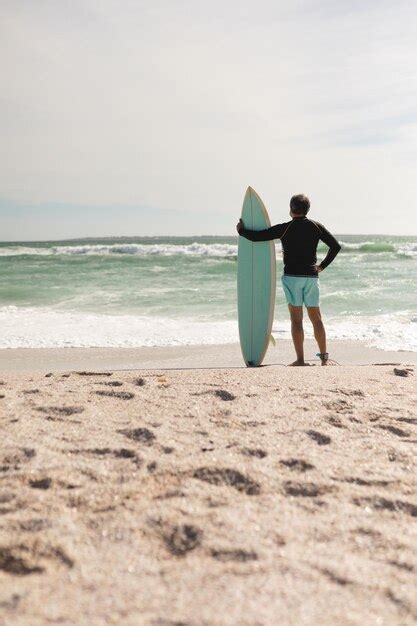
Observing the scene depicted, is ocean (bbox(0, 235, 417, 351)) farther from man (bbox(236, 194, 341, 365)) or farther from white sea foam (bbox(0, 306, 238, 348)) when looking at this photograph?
man (bbox(236, 194, 341, 365))

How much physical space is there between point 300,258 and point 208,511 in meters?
3.48

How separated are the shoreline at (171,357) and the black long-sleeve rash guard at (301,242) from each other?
99cm

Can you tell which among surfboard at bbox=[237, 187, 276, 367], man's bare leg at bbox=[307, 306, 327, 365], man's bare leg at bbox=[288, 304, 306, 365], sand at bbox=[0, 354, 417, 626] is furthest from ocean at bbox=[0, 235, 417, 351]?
sand at bbox=[0, 354, 417, 626]

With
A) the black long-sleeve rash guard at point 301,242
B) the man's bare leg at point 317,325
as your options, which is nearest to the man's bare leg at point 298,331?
the man's bare leg at point 317,325

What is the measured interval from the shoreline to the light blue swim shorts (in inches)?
28.1

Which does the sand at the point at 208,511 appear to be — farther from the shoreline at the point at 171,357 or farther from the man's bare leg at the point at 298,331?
the shoreline at the point at 171,357

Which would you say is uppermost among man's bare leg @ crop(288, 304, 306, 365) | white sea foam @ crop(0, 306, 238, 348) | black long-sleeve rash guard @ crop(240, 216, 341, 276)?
black long-sleeve rash guard @ crop(240, 216, 341, 276)

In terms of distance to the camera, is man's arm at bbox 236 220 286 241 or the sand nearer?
the sand

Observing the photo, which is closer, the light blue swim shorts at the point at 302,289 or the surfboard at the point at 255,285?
the light blue swim shorts at the point at 302,289

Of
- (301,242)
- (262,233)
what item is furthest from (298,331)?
(262,233)

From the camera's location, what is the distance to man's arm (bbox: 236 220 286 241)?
5395mm

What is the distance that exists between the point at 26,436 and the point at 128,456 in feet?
1.87

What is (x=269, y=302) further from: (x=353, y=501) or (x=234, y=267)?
(x=234, y=267)

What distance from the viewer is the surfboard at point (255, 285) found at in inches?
232
